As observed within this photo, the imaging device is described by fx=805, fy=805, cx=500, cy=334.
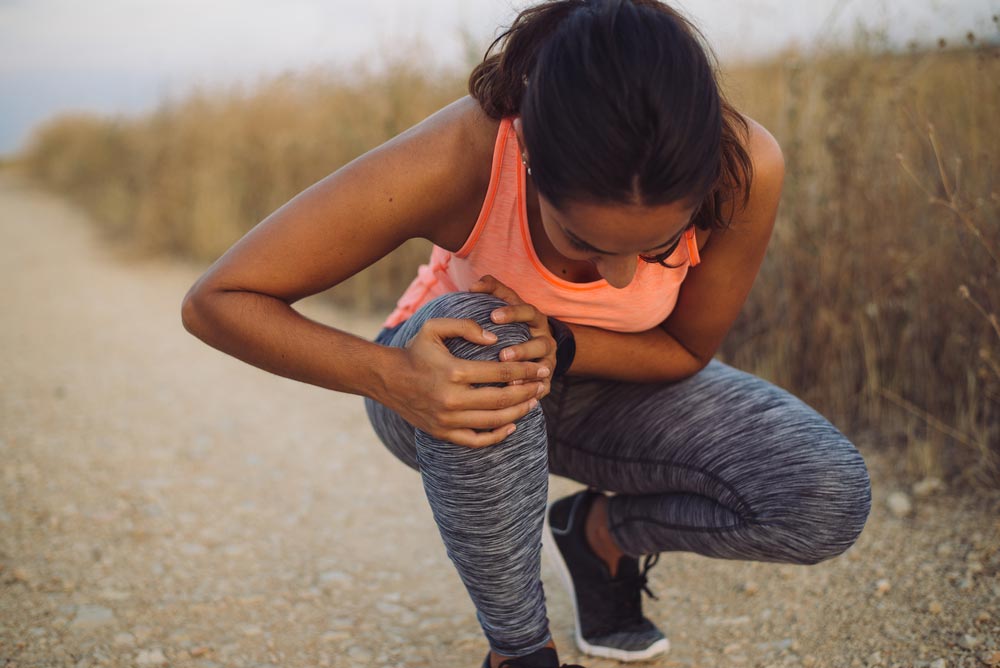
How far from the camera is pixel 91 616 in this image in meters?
1.81

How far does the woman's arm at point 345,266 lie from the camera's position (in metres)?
1.30

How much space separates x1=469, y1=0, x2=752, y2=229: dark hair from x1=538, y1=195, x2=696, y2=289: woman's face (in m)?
0.02

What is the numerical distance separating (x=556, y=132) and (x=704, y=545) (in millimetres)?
837

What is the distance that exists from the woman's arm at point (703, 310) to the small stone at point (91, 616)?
1182 millimetres

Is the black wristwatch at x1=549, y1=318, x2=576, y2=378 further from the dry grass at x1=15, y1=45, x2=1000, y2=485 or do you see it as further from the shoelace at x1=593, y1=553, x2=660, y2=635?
the dry grass at x1=15, y1=45, x2=1000, y2=485

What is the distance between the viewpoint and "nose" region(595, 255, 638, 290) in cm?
125

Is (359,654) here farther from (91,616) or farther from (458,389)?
(458,389)

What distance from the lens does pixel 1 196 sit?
10125 millimetres

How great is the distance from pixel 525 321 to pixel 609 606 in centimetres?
73

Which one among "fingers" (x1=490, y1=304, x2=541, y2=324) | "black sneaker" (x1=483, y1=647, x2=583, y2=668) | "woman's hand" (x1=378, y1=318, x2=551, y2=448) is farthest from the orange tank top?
"black sneaker" (x1=483, y1=647, x2=583, y2=668)

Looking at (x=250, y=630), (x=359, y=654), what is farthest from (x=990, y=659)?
(x=250, y=630)

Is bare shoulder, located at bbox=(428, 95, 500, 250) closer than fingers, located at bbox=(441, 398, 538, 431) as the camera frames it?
No

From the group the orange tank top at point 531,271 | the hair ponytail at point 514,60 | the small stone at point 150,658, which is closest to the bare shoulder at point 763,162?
the orange tank top at point 531,271

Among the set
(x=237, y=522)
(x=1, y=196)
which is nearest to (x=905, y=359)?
(x=237, y=522)
